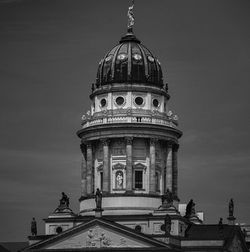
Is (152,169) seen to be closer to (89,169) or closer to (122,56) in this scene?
(89,169)

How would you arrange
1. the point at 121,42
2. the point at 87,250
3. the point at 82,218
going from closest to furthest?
the point at 87,250 → the point at 82,218 → the point at 121,42

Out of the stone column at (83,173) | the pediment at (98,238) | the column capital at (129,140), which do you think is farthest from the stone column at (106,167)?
the pediment at (98,238)

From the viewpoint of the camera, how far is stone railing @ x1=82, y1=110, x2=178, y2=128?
119 m

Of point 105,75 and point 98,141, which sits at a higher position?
point 105,75

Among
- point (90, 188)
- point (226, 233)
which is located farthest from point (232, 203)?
point (90, 188)

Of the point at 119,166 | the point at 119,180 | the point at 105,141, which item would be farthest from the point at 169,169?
the point at 105,141

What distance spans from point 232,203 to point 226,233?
20.1 feet

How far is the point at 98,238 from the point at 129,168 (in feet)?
39.0

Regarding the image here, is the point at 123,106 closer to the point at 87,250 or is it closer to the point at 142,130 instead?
the point at 142,130

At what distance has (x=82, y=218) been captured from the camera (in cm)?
11619

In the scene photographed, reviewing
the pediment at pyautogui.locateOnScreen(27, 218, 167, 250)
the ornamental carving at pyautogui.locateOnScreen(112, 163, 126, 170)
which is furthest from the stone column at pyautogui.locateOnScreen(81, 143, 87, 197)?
the pediment at pyautogui.locateOnScreen(27, 218, 167, 250)

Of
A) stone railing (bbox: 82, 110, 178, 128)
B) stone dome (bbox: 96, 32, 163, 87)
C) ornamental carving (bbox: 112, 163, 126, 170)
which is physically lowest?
ornamental carving (bbox: 112, 163, 126, 170)

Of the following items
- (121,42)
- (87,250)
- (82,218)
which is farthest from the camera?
(121,42)

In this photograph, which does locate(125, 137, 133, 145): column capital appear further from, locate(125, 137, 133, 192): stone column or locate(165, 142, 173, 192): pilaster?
locate(165, 142, 173, 192): pilaster
